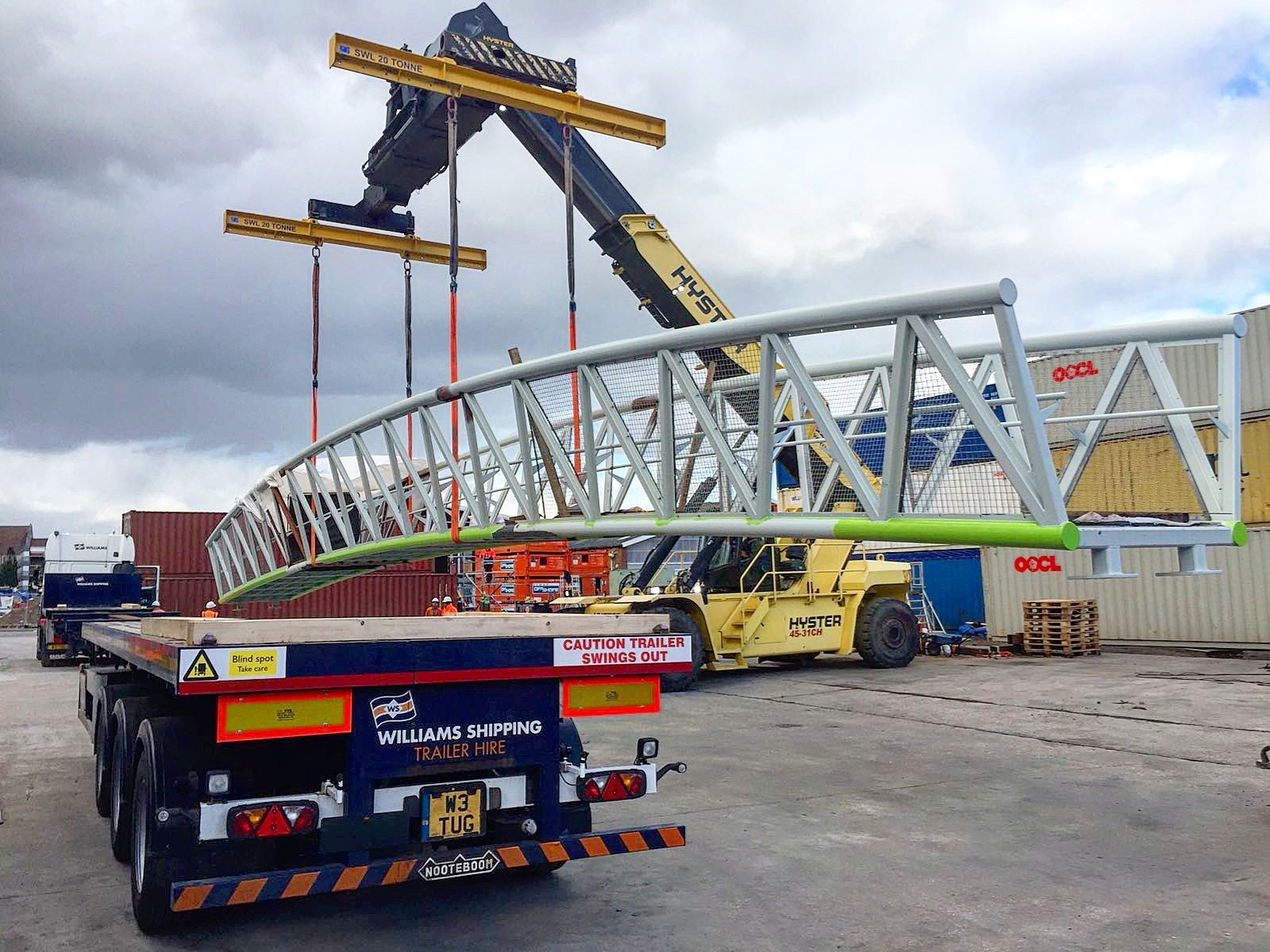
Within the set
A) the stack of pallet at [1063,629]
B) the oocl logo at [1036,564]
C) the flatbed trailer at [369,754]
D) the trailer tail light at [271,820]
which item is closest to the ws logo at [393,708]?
the flatbed trailer at [369,754]

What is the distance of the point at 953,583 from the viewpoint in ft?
88.1

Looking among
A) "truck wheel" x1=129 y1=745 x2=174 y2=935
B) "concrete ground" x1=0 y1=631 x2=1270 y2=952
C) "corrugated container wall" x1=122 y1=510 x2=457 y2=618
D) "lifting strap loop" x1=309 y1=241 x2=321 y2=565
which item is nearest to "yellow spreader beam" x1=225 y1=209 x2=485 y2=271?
"lifting strap loop" x1=309 y1=241 x2=321 y2=565

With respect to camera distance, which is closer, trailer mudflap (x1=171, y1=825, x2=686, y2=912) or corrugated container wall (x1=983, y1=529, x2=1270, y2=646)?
trailer mudflap (x1=171, y1=825, x2=686, y2=912)

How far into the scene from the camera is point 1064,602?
20.2 m

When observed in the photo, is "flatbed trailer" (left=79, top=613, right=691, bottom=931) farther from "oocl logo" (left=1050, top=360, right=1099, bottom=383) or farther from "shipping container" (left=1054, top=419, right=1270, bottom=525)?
"oocl logo" (left=1050, top=360, right=1099, bottom=383)

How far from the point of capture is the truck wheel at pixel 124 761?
19.0 ft

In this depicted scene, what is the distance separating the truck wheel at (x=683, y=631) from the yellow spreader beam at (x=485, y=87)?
6.90 meters

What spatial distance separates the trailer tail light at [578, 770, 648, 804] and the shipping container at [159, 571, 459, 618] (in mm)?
23516

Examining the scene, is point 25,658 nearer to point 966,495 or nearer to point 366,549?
point 366,549

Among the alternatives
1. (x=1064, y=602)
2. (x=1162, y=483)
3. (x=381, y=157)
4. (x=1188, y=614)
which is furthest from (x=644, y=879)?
(x=1188, y=614)

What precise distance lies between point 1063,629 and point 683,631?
9501mm

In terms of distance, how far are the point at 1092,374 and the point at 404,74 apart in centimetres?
868

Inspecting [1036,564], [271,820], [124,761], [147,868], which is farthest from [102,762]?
[1036,564]

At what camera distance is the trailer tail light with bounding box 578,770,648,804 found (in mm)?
5418
